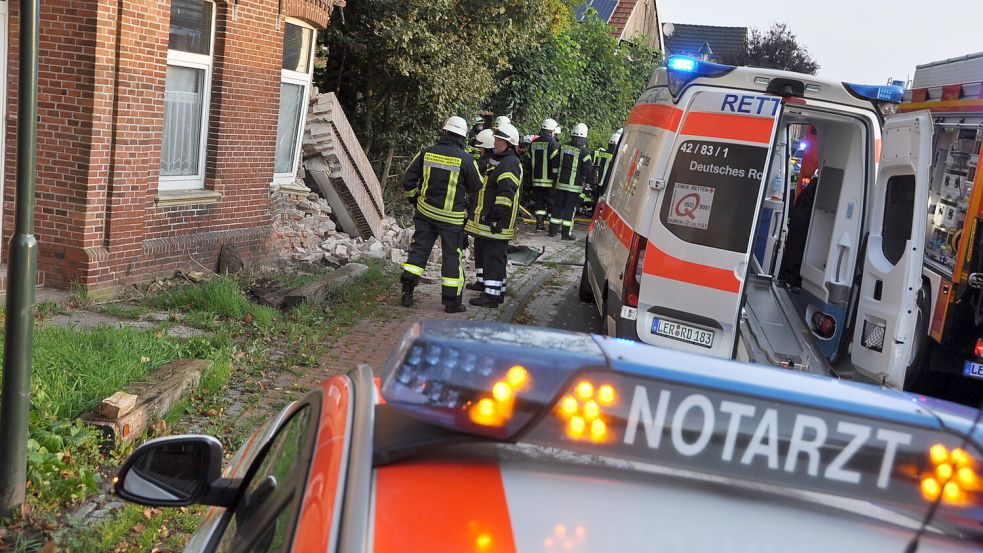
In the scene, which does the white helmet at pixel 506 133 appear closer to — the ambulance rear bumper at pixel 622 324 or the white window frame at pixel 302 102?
the white window frame at pixel 302 102

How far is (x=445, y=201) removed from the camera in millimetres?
10969

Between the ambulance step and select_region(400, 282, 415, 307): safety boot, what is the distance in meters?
Answer: 3.56

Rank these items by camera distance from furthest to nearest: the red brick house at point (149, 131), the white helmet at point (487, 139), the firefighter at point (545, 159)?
the firefighter at point (545, 159)
the white helmet at point (487, 139)
the red brick house at point (149, 131)

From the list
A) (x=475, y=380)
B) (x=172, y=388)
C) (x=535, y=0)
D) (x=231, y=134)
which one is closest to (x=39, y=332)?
(x=172, y=388)

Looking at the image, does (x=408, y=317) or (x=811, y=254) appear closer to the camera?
(x=811, y=254)

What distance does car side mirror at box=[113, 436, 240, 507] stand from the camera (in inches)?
97.8

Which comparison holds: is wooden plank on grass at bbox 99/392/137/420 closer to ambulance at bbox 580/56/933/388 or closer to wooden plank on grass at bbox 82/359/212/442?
wooden plank on grass at bbox 82/359/212/442

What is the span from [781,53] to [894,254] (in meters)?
41.3

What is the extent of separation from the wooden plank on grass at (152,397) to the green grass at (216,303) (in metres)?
1.99

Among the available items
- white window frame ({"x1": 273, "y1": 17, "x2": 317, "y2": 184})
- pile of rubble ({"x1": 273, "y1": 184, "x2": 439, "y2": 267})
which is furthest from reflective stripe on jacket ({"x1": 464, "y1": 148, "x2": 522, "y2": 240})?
white window frame ({"x1": 273, "y1": 17, "x2": 317, "y2": 184})

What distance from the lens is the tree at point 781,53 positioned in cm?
4609

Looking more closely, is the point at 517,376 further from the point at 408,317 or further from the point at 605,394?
the point at 408,317

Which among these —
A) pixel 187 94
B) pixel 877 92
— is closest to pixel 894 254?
pixel 877 92

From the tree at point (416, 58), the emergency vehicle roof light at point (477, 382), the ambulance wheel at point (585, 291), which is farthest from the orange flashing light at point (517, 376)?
the tree at point (416, 58)
